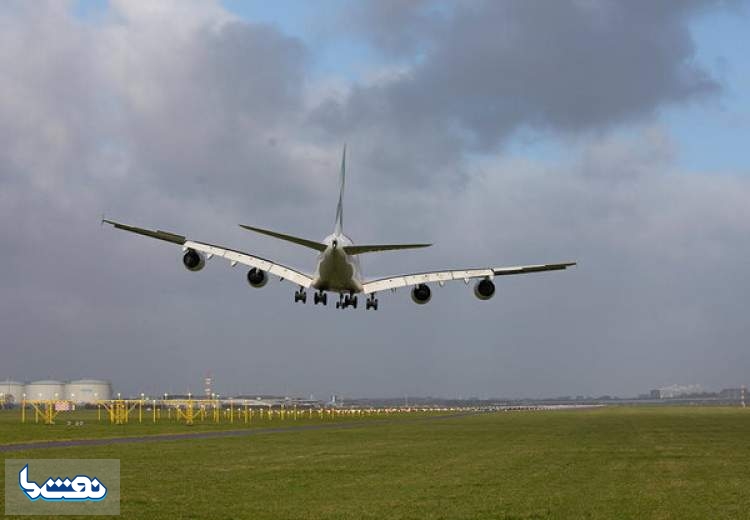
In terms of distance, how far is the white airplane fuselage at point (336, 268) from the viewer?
49.6 m

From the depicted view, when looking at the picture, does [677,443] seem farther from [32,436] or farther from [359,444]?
[32,436]

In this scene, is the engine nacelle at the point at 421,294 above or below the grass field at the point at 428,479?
above

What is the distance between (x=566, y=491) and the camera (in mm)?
30516

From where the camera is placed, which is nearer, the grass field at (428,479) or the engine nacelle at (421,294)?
the grass field at (428,479)

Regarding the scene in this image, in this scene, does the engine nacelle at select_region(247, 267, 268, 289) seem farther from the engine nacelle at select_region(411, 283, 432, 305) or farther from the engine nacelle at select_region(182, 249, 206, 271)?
the engine nacelle at select_region(411, 283, 432, 305)

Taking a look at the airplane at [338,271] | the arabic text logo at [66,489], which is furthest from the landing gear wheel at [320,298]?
the arabic text logo at [66,489]

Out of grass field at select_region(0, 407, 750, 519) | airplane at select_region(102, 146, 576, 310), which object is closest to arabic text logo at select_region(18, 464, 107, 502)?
grass field at select_region(0, 407, 750, 519)

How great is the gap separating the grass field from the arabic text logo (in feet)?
3.51

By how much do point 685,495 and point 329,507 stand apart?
11894mm

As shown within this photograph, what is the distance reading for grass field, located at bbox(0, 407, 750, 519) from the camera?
1015 inches

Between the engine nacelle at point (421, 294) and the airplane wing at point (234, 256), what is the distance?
6808mm

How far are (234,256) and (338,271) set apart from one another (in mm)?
5779

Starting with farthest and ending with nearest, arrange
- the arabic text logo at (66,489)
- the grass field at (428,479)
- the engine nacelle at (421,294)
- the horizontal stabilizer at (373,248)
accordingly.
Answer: the engine nacelle at (421,294)
the horizontal stabilizer at (373,248)
the arabic text logo at (66,489)
the grass field at (428,479)

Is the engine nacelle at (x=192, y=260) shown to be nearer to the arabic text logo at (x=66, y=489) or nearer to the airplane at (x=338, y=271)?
the airplane at (x=338, y=271)
